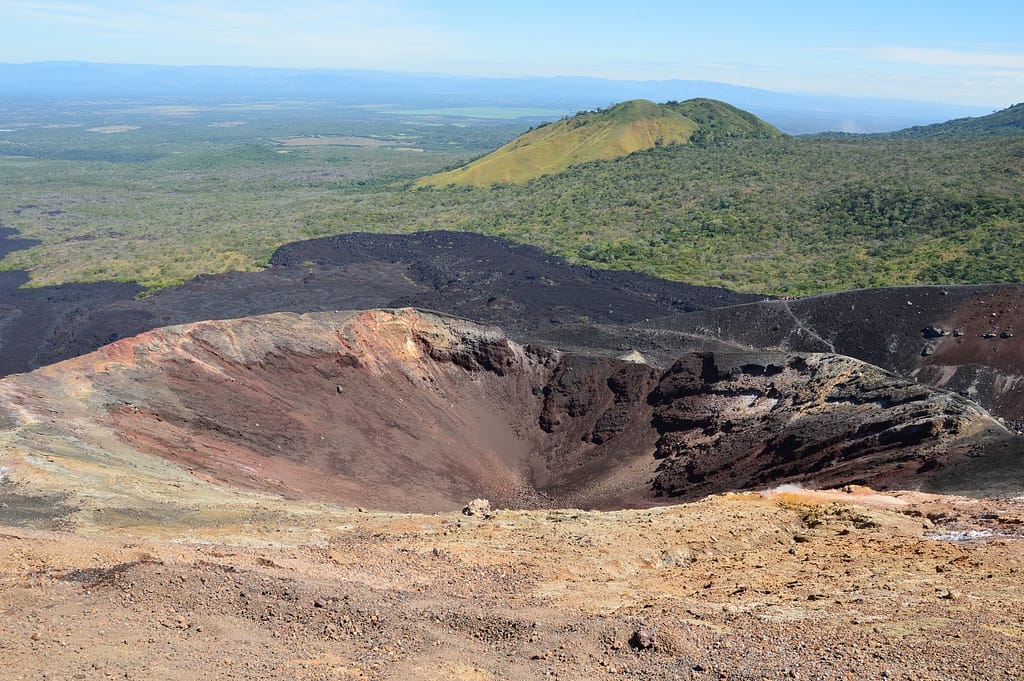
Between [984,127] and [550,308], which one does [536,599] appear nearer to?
[550,308]

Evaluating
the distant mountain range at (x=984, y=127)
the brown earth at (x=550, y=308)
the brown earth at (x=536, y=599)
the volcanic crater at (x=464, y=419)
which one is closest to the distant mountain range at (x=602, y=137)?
the brown earth at (x=550, y=308)

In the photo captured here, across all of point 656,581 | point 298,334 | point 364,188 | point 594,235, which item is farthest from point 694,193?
point 656,581

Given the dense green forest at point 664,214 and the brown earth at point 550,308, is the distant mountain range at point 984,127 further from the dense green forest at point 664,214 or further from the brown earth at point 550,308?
the brown earth at point 550,308

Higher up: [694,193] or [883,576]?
[694,193]

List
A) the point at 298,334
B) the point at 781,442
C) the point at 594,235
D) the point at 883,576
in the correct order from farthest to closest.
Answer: the point at 594,235
the point at 298,334
the point at 781,442
the point at 883,576

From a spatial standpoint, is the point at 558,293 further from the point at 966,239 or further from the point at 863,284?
the point at 966,239

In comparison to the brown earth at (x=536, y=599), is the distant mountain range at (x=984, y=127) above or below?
Answer: above

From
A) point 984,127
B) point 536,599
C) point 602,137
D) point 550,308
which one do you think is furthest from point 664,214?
point 984,127
